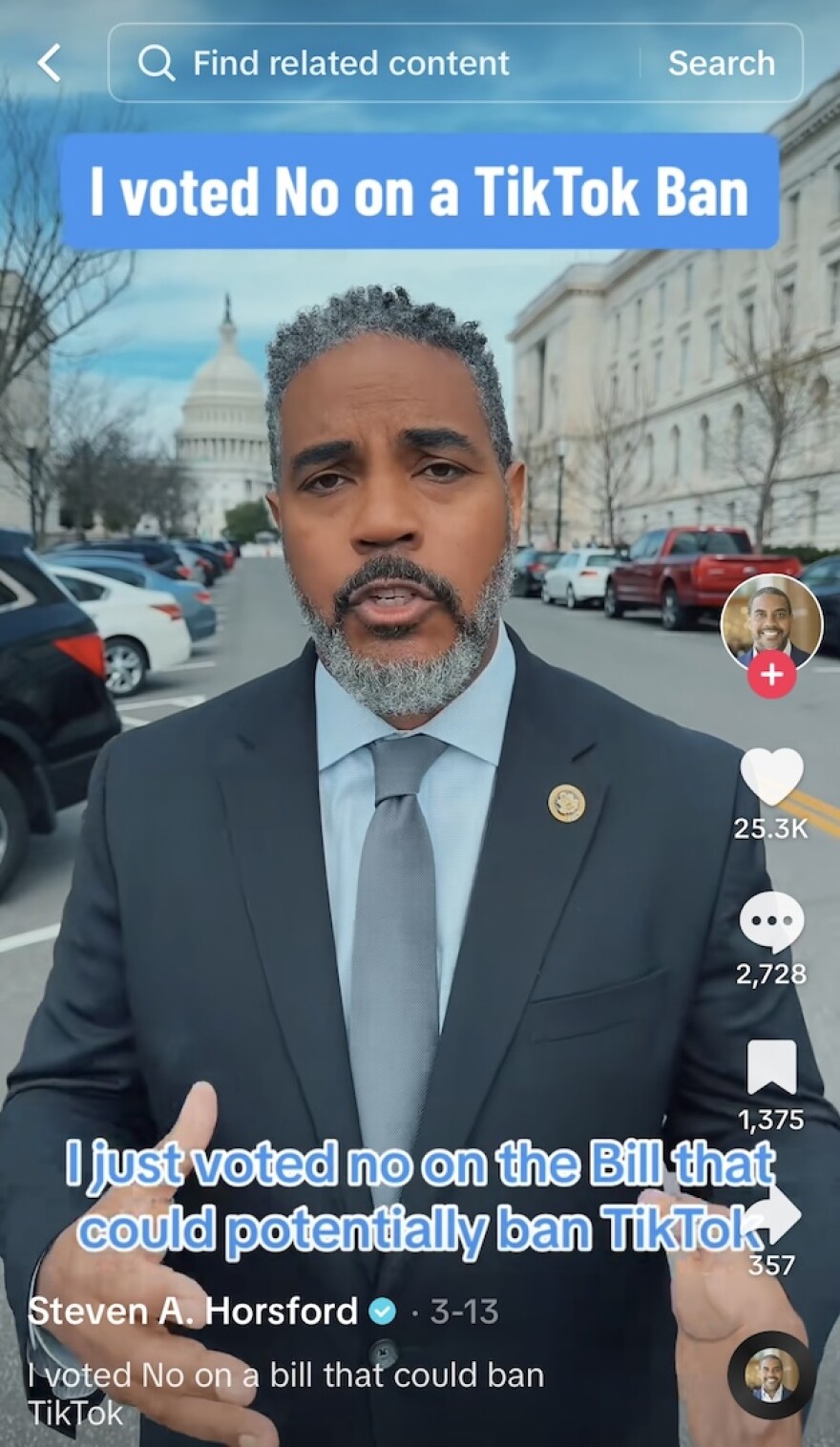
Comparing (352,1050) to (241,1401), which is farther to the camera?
(241,1401)

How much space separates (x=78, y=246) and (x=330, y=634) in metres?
0.67

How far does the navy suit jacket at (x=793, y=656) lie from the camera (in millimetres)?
1726

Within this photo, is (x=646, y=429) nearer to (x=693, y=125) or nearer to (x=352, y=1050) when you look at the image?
(x=693, y=125)

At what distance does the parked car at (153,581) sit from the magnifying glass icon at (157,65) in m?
0.79

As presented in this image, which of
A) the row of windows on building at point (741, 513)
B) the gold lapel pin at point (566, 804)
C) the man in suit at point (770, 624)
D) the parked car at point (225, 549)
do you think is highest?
the row of windows on building at point (741, 513)

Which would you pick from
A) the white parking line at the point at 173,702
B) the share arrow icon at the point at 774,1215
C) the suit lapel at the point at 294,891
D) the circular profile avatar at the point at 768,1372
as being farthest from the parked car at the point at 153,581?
the circular profile avatar at the point at 768,1372

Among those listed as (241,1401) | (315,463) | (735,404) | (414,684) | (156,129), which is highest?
(156,129)

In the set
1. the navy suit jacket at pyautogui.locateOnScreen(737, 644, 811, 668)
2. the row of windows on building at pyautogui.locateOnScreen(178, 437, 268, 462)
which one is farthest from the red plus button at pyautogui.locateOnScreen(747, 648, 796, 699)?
the row of windows on building at pyautogui.locateOnScreen(178, 437, 268, 462)

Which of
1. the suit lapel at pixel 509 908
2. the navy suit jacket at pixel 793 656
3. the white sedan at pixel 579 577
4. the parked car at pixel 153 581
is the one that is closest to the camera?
the suit lapel at pixel 509 908

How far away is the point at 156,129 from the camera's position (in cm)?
163

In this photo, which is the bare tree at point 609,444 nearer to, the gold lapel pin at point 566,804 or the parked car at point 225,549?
the parked car at point 225,549

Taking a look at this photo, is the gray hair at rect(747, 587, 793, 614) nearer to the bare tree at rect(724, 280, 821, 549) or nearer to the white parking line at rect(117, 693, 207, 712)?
the bare tree at rect(724, 280, 821, 549)

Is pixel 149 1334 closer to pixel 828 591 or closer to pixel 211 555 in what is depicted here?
pixel 211 555

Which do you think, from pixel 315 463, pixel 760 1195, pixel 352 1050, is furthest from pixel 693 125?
pixel 760 1195
